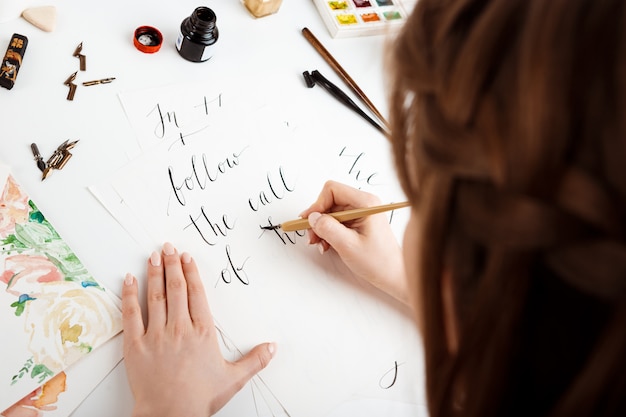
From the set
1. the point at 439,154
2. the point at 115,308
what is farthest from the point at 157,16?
the point at 439,154

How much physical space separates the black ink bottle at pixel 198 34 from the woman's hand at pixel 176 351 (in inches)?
11.8

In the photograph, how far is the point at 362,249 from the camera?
0.70m

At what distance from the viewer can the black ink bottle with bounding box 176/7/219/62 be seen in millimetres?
736

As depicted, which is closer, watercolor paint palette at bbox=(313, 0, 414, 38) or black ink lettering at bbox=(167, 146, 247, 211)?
black ink lettering at bbox=(167, 146, 247, 211)

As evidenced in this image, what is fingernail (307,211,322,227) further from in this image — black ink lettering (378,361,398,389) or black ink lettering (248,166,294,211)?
black ink lettering (378,361,398,389)

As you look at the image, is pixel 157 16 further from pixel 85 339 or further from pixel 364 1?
pixel 85 339

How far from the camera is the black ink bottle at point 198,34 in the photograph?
736 mm

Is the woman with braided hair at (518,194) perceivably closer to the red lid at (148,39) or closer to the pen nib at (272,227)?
the pen nib at (272,227)

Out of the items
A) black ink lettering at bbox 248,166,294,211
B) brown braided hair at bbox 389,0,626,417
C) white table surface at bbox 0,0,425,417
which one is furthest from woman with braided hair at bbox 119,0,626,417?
black ink lettering at bbox 248,166,294,211

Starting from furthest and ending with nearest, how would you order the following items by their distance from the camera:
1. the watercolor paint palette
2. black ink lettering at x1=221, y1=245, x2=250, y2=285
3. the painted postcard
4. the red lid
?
the watercolor paint palette < the red lid < black ink lettering at x1=221, y1=245, x2=250, y2=285 < the painted postcard

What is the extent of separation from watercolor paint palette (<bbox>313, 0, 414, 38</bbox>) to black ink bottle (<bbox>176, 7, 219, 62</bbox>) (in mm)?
220

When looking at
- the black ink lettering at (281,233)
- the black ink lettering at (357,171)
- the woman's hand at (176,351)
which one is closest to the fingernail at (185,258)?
the woman's hand at (176,351)

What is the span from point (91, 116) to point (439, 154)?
1.76 feet

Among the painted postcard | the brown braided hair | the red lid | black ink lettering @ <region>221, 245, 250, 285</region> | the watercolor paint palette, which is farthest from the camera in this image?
the watercolor paint palette
